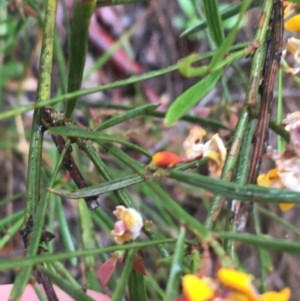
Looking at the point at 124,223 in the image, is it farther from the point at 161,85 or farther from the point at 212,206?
the point at 161,85

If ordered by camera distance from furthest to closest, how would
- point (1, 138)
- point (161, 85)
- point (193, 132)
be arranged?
point (161, 85) → point (1, 138) → point (193, 132)

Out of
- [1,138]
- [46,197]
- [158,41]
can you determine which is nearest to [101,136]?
[46,197]

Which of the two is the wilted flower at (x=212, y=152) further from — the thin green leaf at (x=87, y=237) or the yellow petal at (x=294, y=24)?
the thin green leaf at (x=87, y=237)

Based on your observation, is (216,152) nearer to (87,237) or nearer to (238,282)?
(238,282)

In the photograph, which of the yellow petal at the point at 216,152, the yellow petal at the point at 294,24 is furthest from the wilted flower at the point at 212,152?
the yellow petal at the point at 294,24

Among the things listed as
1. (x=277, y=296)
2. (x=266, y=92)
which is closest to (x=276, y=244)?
(x=277, y=296)

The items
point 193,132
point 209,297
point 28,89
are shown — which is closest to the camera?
point 209,297

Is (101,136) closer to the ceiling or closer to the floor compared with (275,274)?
closer to the ceiling
